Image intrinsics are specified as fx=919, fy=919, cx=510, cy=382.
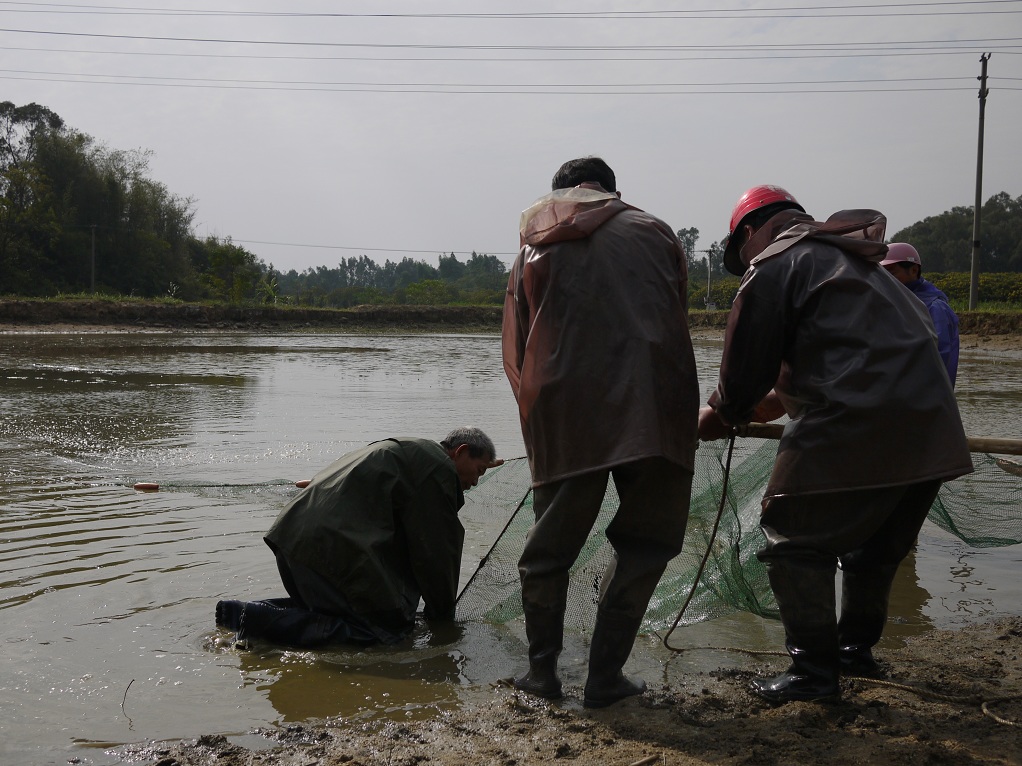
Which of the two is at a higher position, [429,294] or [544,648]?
[429,294]

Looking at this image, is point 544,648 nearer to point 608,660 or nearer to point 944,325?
point 608,660

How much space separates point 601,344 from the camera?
3.10 metres

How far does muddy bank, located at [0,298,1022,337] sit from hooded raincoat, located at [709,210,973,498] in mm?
28044

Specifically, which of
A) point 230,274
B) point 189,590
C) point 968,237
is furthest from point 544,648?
point 968,237

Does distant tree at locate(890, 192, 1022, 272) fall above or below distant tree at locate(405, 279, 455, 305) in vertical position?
above

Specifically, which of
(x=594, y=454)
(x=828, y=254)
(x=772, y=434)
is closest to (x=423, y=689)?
(x=594, y=454)

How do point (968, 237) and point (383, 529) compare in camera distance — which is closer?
point (383, 529)

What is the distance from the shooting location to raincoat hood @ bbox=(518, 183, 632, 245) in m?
3.22

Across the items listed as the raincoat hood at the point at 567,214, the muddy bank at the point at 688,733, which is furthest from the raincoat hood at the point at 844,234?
the muddy bank at the point at 688,733

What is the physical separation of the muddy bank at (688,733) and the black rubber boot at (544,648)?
2.2 inches

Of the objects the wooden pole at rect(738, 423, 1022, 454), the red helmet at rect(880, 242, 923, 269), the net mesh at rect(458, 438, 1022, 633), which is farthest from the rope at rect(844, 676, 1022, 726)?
the red helmet at rect(880, 242, 923, 269)

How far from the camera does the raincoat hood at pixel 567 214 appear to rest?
3223 mm

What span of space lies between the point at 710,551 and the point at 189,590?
2679 millimetres

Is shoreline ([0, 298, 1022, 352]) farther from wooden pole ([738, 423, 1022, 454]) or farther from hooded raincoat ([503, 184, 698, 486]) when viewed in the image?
hooded raincoat ([503, 184, 698, 486])
